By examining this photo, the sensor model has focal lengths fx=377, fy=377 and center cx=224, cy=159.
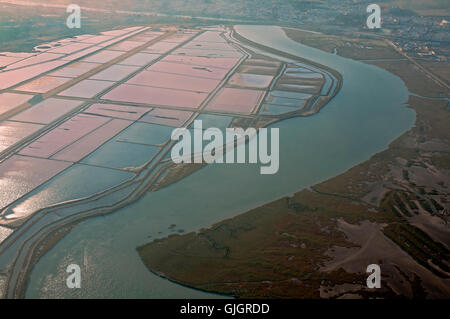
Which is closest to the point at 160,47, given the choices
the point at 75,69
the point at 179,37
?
the point at 179,37

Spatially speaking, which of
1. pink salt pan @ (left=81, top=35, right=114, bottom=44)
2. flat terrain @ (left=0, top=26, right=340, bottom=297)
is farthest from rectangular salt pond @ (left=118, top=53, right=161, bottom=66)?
pink salt pan @ (left=81, top=35, right=114, bottom=44)

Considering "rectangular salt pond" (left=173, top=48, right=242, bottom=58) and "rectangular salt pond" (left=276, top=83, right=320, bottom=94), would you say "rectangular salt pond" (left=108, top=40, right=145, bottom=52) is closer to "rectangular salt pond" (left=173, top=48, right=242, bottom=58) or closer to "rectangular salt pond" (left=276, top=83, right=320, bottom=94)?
"rectangular salt pond" (left=173, top=48, right=242, bottom=58)

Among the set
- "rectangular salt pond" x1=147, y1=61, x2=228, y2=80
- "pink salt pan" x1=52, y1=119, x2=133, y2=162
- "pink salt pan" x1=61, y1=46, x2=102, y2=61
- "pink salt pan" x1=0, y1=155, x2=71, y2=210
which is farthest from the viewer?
"pink salt pan" x1=61, y1=46, x2=102, y2=61

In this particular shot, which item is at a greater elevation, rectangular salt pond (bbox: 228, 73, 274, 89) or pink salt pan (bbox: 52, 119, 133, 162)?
rectangular salt pond (bbox: 228, 73, 274, 89)

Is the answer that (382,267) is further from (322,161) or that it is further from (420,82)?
(420,82)
